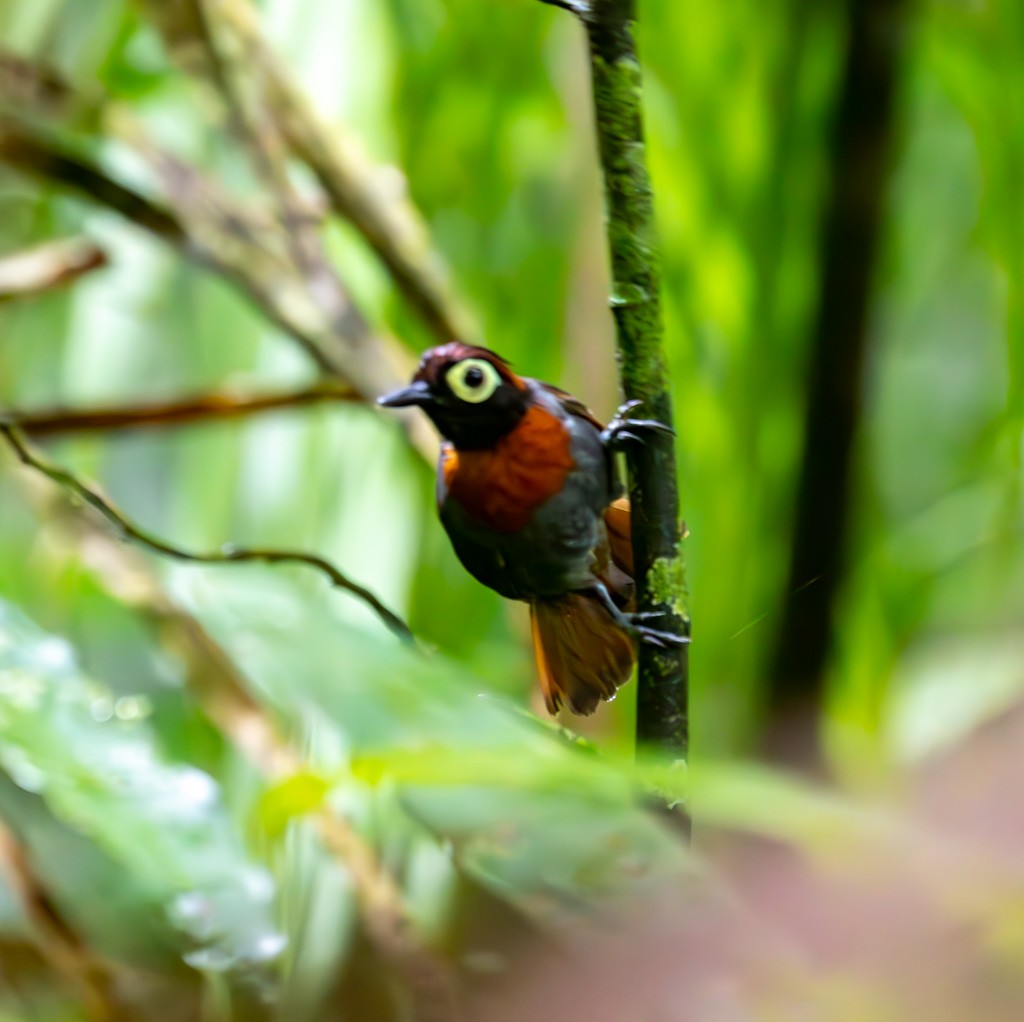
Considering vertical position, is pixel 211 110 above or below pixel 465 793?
above

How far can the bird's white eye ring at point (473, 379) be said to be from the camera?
222 mm

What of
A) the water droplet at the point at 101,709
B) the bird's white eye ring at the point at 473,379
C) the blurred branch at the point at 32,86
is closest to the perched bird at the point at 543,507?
the bird's white eye ring at the point at 473,379

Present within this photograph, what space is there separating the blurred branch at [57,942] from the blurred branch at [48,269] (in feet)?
0.97

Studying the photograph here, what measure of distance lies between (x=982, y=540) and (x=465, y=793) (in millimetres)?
251

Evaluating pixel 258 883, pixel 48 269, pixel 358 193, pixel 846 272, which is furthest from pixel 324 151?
pixel 258 883

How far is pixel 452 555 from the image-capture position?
0.30m

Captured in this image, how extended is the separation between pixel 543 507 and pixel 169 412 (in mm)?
345

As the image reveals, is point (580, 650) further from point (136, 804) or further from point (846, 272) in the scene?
point (846, 272)

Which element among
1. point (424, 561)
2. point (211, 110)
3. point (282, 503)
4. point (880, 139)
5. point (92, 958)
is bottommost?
point (92, 958)

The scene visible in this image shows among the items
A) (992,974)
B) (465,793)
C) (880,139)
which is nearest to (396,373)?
(880,139)

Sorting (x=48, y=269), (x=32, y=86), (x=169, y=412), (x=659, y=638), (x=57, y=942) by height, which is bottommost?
Answer: (x=57, y=942)

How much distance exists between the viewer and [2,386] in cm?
80

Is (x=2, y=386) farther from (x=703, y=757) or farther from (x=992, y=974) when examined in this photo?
(x=992, y=974)

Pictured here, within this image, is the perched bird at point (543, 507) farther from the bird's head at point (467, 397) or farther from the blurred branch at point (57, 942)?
the blurred branch at point (57, 942)
